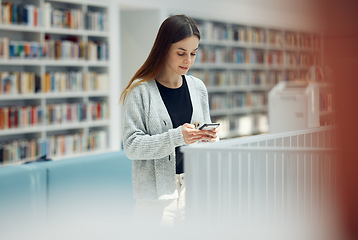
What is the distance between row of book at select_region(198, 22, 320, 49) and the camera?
26.5 ft

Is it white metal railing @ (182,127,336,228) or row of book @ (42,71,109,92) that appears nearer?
white metal railing @ (182,127,336,228)

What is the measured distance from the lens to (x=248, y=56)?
8898 millimetres

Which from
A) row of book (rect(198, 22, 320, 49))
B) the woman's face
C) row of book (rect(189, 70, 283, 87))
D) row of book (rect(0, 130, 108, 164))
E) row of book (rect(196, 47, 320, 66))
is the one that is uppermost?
row of book (rect(198, 22, 320, 49))

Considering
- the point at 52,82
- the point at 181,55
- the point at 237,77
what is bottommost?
the point at 181,55

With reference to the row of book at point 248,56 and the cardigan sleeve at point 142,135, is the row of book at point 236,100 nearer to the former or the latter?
the row of book at point 248,56

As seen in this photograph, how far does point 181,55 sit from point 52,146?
433cm

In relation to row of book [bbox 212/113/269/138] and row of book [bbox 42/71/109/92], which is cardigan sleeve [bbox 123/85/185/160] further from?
row of book [bbox 212/113/269/138]

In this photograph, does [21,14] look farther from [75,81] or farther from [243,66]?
[243,66]

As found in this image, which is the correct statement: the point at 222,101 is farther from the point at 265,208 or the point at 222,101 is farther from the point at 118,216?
the point at 265,208

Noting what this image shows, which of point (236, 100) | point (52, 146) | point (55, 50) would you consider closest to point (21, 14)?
point (55, 50)

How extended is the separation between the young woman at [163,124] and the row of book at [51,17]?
3940 mm

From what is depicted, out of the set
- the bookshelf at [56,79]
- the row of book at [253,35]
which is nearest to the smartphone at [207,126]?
the bookshelf at [56,79]

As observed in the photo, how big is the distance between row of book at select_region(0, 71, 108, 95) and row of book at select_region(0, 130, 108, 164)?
0.56m

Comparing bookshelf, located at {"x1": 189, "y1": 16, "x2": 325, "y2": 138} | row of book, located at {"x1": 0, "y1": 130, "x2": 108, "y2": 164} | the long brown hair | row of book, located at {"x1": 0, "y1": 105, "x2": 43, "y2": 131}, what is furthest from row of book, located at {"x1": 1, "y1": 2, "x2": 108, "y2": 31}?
the long brown hair
